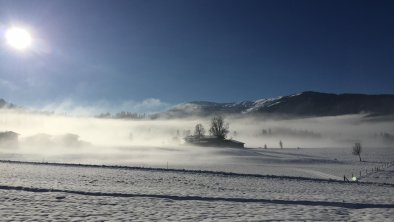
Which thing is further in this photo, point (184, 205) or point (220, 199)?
point (220, 199)

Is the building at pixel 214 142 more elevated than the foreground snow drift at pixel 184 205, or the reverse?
the building at pixel 214 142

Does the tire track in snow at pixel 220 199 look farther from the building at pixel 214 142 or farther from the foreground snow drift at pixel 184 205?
the building at pixel 214 142

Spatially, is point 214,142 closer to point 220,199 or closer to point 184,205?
point 220,199

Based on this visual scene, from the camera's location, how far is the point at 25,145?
158 m

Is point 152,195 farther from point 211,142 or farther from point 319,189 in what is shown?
point 211,142

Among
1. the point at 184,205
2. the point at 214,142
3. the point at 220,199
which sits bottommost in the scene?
the point at 184,205

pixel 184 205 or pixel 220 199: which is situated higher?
pixel 220 199

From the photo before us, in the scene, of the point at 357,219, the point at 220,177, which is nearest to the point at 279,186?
the point at 220,177

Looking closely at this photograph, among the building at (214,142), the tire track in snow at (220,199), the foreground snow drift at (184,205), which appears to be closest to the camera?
the foreground snow drift at (184,205)

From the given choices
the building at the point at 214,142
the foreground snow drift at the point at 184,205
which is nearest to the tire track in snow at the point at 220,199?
the foreground snow drift at the point at 184,205

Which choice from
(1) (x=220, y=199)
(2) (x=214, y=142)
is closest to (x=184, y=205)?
(1) (x=220, y=199)

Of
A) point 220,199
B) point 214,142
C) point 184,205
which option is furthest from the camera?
point 214,142

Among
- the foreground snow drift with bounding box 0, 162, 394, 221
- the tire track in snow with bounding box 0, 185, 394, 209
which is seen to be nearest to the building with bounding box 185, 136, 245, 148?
the foreground snow drift with bounding box 0, 162, 394, 221

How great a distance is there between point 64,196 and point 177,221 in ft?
A: 33.3
